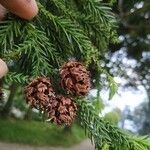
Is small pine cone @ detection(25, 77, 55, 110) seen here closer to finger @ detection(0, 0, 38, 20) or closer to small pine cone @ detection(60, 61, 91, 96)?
small pine cone @ detection(60, 61, 91, 96)

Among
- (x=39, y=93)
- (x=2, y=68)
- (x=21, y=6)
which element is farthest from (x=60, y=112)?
(x=21, y=6)

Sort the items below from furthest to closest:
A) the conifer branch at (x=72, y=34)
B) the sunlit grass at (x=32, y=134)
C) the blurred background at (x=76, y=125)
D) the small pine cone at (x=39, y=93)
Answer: the sunlit grass at (x=32, y=134)
the blurred background at (x=76, y=125)
the conifer branch at (x=72, y=34)
the small pine cone at (x=39, y=93)

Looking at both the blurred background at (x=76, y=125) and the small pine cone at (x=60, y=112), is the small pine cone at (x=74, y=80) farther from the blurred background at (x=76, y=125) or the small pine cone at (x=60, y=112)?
the blurred background at (x=76, y=125)

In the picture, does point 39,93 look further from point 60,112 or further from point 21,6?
point 21,6

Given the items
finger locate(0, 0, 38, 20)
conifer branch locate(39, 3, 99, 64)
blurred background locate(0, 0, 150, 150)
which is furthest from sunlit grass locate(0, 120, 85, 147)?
finger locate(0, 0, 38, 20)

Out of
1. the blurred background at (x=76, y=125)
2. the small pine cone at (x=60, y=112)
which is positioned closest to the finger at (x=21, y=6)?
the small pine cone at (x=60, y=112)

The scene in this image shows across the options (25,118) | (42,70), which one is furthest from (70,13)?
(25,118)

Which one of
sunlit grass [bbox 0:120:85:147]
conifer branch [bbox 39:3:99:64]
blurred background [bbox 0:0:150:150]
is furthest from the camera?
sunlit grass [bbox 0:120:85:147]
